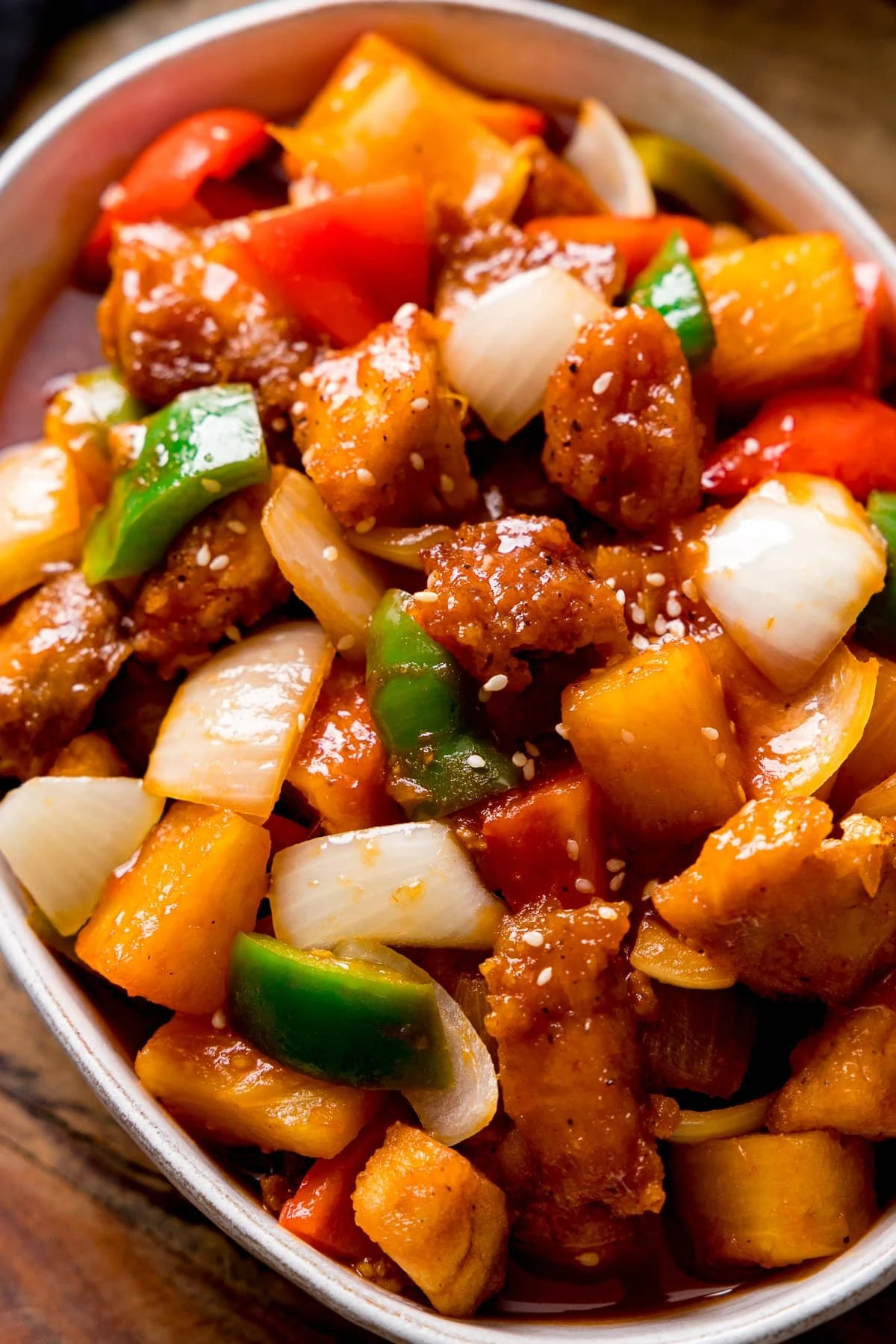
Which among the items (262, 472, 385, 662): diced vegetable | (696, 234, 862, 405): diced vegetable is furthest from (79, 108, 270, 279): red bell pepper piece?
(696, 234, 862, 405): diced vegetable

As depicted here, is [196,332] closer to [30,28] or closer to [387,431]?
[387,431]

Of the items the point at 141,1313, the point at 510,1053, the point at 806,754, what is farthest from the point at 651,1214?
the point at 141,1313

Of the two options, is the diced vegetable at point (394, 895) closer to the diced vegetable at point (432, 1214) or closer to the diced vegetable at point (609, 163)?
the diced vegetable at point (432, 1214)

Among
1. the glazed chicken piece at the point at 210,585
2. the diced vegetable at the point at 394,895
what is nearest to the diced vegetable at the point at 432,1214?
the diced vegetable at the point at 394,895

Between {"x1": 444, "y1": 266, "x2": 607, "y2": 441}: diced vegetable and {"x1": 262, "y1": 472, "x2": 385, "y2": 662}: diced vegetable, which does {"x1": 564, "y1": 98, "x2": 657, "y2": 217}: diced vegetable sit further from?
{"x1": 262, "y1": 472, "x2": 385, "y2": 662}: diced vegetable

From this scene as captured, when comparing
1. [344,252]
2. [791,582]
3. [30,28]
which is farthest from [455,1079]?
[30,28]

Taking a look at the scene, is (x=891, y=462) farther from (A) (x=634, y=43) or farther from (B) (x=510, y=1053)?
(B) (x=510, y=1053)
